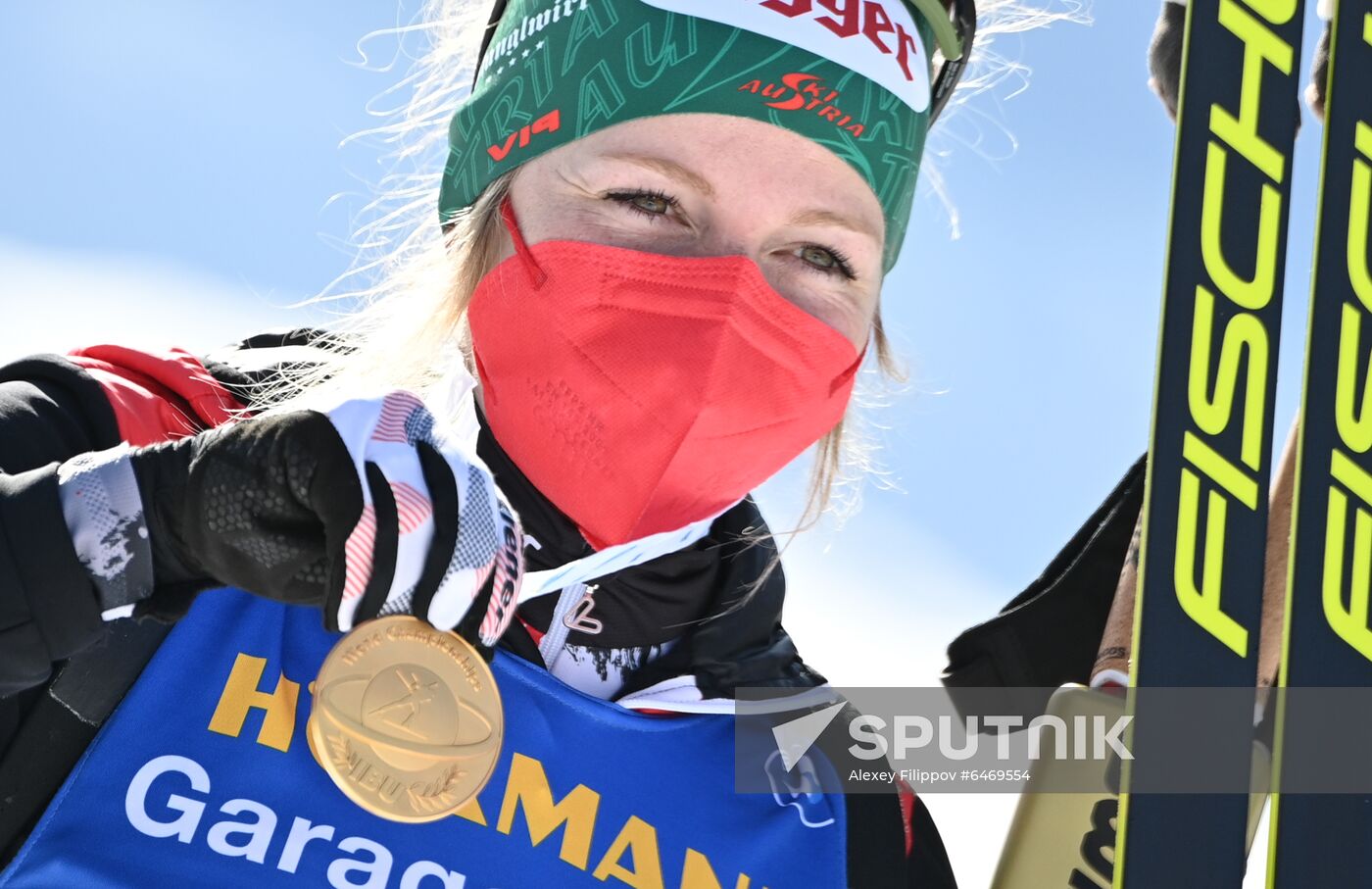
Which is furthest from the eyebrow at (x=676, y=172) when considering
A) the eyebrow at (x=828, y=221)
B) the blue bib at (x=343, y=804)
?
the blue bib at (x=343, y=804)

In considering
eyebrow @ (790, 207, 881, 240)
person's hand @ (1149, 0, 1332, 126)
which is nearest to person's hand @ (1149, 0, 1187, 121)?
person's hand @ (1149, 0, 1332, 126)

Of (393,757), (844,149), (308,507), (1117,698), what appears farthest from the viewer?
(844,149)

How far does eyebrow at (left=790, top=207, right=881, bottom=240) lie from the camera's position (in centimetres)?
200

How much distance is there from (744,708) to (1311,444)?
0.95 m

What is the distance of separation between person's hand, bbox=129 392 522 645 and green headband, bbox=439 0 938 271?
855 mm

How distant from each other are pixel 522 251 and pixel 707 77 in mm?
383

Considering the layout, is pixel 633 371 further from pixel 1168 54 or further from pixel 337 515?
pixel 1168 54

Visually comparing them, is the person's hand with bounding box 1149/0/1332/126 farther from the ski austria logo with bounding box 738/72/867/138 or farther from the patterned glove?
the patterned glove

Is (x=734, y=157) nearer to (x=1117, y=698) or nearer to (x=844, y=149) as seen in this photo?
(x=844, y=149)

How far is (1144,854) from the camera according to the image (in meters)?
1.71

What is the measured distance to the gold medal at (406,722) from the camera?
1.55 meters

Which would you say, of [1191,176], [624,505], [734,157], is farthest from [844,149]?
[624,505]

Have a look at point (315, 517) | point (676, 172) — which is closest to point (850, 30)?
point (676, 172)

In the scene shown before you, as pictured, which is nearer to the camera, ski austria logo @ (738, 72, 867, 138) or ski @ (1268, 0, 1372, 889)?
ski @ (1268, 0, 1372, 889)
